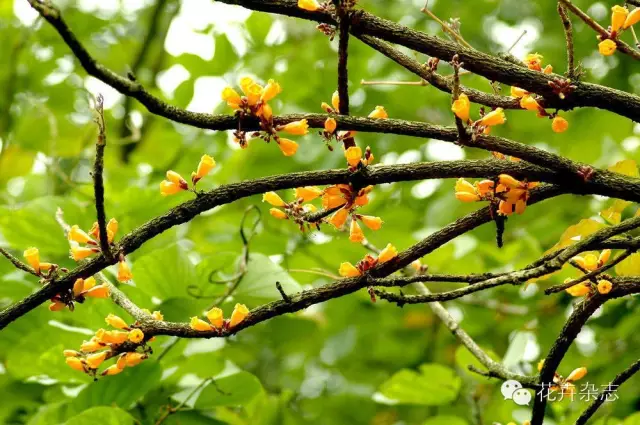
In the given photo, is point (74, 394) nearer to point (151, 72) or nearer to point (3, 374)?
point (3, 374)

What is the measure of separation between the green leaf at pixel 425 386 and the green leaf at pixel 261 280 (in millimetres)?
575

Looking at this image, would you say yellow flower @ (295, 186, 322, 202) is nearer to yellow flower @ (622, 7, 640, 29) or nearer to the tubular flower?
A: the tubular flower

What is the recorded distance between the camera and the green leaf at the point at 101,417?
1913 millimetres

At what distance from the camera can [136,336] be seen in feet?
4.65

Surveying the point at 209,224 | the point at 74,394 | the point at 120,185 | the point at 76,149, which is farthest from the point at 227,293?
the point at 76,149

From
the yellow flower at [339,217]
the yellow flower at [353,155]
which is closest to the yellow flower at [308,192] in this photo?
the yellow flower at [339,217]

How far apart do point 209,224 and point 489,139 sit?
2.76 m

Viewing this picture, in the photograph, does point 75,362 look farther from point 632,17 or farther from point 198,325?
point 632,17

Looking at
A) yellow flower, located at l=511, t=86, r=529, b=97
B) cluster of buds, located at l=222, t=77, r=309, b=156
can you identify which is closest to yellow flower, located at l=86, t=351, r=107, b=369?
cluster of buds, located at l=222, t=77, r=309, b=156

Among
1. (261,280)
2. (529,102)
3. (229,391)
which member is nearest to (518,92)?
(529,102)

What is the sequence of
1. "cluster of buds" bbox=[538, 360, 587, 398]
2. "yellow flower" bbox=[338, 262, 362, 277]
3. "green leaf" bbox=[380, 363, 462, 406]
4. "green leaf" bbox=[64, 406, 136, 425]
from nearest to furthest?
"yellow flower" bbox=[338, 262, 362, 277] → "cluster of buds" bbox=[538, 360, 587, 398] → "green leaf" bbox=[64, 406, 136, 425] → "green leaf" bbox=[380, 363, 462, 406]

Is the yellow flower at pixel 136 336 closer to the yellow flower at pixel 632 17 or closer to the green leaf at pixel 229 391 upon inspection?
the green leaf at pixel 229 391

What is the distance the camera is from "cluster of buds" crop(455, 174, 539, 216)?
55.9 inches

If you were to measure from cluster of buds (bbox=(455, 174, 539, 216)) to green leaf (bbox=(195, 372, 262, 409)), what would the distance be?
1054 millimetres
